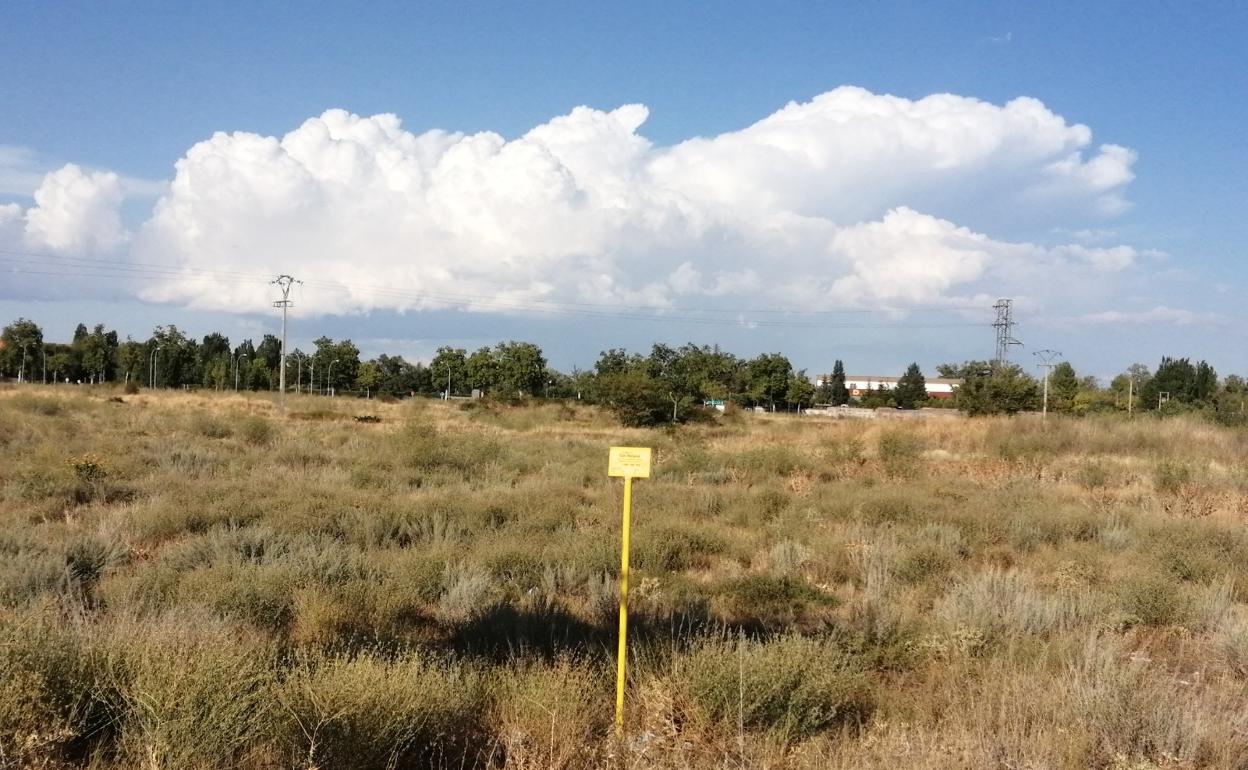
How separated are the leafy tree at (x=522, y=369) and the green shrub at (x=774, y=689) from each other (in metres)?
81.9

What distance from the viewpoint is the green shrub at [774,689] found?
4949mm

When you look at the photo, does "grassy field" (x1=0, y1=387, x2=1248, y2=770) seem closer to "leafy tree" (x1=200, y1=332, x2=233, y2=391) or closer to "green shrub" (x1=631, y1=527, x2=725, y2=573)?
"green shrub" (x1=631, y1=527, x2=725, y2=573)

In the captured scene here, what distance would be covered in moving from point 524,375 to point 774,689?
277 ft

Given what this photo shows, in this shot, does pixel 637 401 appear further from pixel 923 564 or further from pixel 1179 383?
pixel 1179 383

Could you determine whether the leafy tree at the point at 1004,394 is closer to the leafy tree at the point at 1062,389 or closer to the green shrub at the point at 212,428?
the leafy tree at the point at 1062,389

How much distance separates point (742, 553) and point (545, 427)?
32492 millimetres

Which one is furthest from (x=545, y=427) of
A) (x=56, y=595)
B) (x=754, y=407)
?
(x=754, y=407)

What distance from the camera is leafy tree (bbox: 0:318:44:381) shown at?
87.9 meters

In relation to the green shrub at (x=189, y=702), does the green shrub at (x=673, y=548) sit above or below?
below

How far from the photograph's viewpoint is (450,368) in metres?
104

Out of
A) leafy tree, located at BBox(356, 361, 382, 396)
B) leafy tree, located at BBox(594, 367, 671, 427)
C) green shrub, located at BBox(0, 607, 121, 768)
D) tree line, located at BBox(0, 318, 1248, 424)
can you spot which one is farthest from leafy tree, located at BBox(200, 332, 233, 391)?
green shrub, located at BBox(0, 607, 121, 768)

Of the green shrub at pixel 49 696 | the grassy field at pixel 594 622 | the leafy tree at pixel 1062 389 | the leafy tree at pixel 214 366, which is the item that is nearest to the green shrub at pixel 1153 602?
the grassy field at pixel 594 622

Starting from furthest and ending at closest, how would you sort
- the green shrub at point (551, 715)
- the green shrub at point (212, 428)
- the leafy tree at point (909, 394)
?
the leafy tree at point (909, 394)
the green shrub at point (212, 428)
the green shrub at point (551, 715)

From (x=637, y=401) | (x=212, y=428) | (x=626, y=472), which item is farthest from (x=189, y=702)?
(x=637, y=401)
